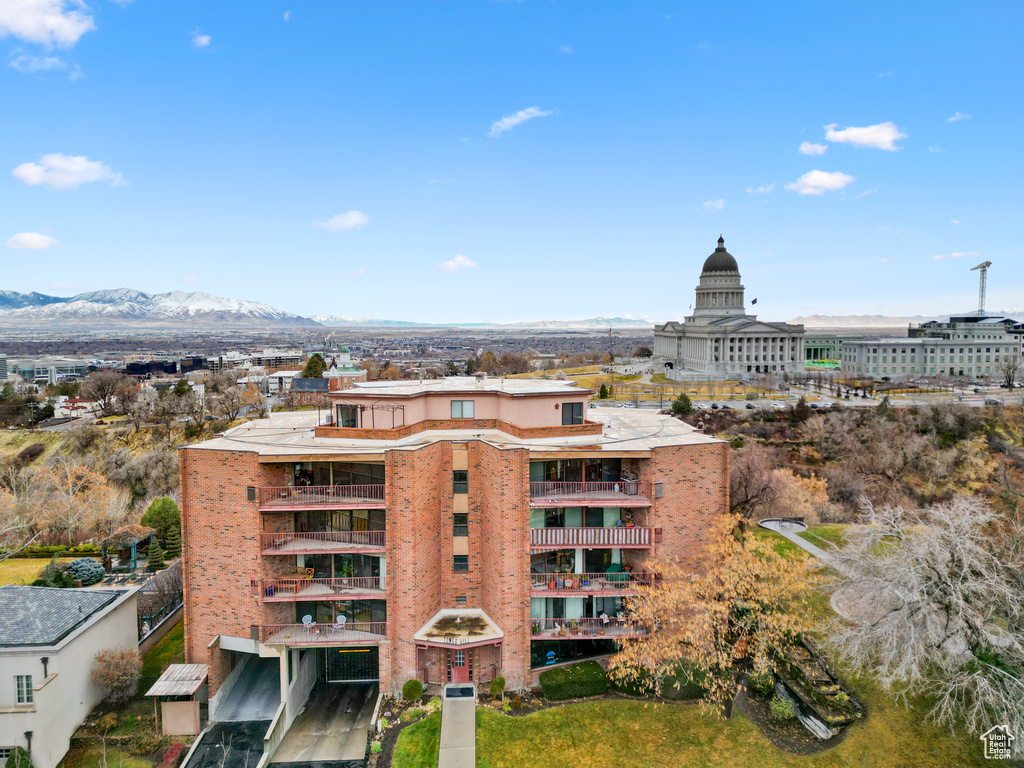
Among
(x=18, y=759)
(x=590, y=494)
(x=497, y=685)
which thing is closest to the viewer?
(x=18, y=759)

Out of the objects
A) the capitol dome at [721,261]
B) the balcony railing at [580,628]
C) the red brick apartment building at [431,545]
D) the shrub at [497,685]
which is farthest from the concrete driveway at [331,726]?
the capitol dome at [721,261]

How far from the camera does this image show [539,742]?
25188mm

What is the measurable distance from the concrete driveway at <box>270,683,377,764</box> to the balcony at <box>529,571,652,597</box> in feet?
33.6

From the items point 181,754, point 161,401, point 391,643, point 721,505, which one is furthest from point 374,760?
point 161,401

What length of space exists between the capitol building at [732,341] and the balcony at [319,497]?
419 ft

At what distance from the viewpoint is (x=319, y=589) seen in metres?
29.4

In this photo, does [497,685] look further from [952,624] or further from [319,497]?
[952,624]

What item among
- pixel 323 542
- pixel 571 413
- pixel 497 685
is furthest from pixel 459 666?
pixel 571 413

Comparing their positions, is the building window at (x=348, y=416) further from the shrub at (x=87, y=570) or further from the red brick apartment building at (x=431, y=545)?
the shrub at (x=87, y=570)

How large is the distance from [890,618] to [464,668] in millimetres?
18609

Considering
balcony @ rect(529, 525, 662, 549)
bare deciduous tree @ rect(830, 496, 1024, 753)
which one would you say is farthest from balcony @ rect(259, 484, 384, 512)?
bare deciduous tree @ rect(830, 496, 1024, 753)

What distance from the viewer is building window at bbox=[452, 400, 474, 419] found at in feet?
116

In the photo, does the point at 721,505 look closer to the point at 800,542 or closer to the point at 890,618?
the point at 890,618

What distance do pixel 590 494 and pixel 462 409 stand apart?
375 inches
